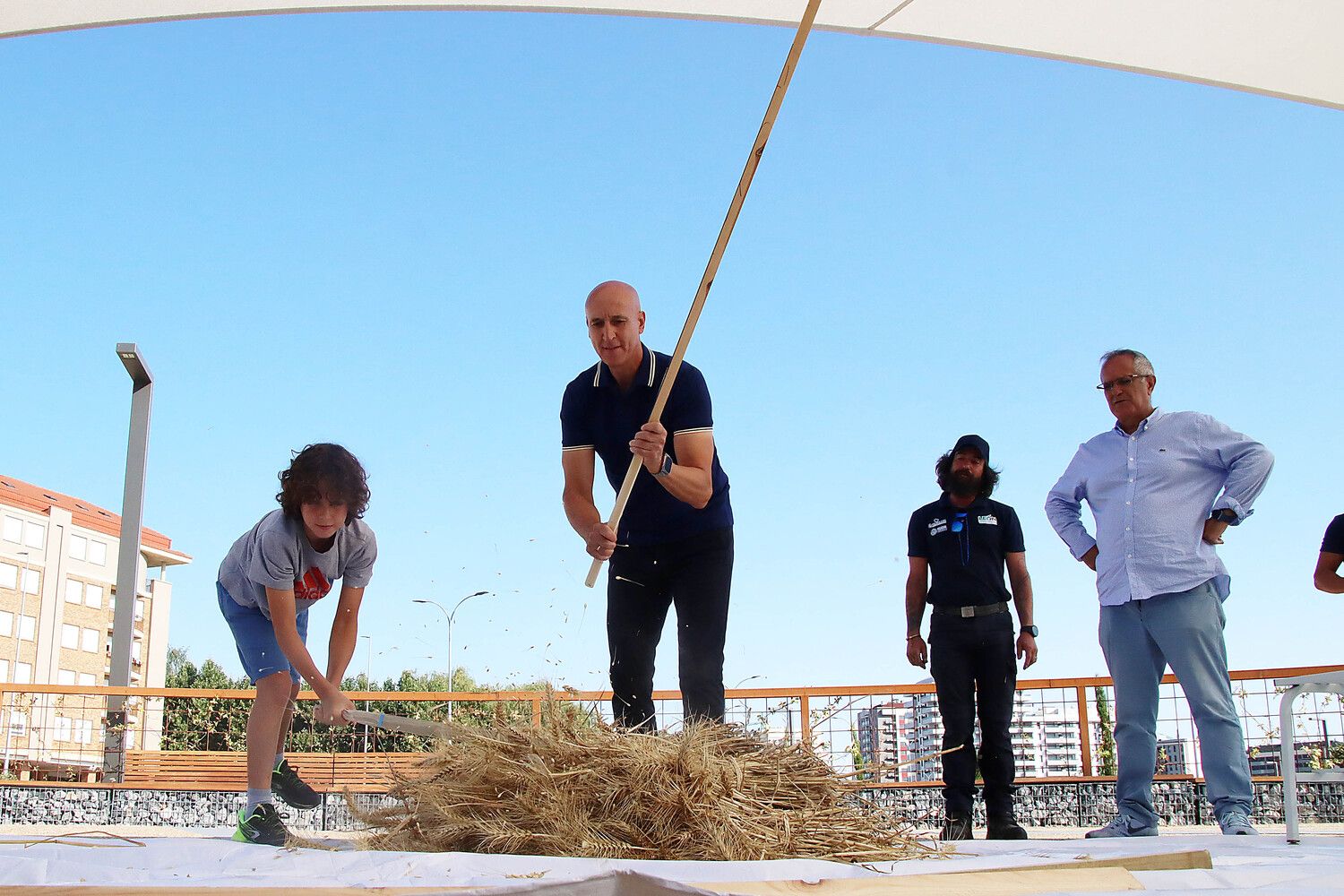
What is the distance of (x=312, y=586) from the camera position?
340 centimetres

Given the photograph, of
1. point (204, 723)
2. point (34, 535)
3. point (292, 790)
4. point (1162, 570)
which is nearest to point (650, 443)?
point (292, 790)

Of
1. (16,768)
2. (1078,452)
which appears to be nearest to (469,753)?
(1078,452)

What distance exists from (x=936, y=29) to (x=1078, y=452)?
1749 millimetres

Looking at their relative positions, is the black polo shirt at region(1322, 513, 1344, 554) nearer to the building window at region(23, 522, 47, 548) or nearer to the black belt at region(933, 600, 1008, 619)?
the black belt at region(933, 600, 1008, 619)

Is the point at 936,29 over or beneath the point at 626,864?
over

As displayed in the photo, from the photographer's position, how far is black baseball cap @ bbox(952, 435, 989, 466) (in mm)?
4672

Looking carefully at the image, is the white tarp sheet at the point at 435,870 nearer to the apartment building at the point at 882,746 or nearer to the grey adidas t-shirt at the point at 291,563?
the apartment building at the point at 882,746

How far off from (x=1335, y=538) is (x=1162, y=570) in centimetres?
104

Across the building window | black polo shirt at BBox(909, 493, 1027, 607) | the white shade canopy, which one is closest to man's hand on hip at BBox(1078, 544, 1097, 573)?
black polo shirt at BBox(909, 493, 1027, 607)

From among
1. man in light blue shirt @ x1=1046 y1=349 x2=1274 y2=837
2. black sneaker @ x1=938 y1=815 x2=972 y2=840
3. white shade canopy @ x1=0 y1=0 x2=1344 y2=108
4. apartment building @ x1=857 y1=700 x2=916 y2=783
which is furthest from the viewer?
white shade canopy @ x1=0 y1=0 x2=1344 y2=108

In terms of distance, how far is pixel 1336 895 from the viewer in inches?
59.9

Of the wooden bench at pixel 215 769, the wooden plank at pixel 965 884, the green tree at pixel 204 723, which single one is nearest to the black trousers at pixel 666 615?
the wooden plank at pixel 965 884

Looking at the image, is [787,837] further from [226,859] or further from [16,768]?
[16,768]

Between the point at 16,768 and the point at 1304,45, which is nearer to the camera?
the point at 1304,45
